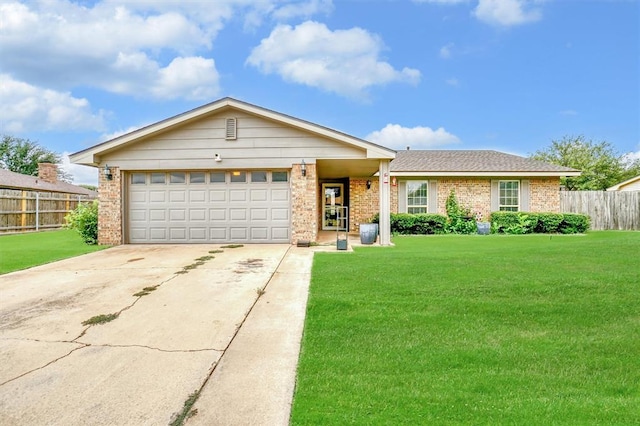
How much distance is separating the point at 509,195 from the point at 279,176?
10908mm

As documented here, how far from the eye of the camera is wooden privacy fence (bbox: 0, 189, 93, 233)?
16.1 meters

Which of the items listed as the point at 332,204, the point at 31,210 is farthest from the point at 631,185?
the point at 31,210

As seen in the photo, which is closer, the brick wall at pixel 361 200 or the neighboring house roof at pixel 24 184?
the brick wall at pixel 361 200

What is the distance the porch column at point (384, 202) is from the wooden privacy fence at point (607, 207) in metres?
10.7

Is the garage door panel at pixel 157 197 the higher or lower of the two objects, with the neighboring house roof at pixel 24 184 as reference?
lower

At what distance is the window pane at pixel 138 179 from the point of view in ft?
36.9

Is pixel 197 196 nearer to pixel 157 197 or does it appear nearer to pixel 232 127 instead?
pixel 157 197

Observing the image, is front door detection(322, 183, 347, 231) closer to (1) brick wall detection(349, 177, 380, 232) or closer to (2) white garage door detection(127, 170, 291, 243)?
(1) brick wall detection(349, 177, 380, 232)

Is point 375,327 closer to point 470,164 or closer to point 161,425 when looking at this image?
point 161,425

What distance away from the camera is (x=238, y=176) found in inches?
436

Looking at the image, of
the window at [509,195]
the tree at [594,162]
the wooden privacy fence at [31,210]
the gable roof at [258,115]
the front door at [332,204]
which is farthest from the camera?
the tree at [594,162]

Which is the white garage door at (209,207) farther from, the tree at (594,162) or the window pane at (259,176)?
the tree at (594,162)

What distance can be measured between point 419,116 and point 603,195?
34.3ft

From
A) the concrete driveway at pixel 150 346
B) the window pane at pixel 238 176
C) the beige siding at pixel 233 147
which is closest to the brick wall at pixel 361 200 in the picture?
the beige siding at pixel 233 147
